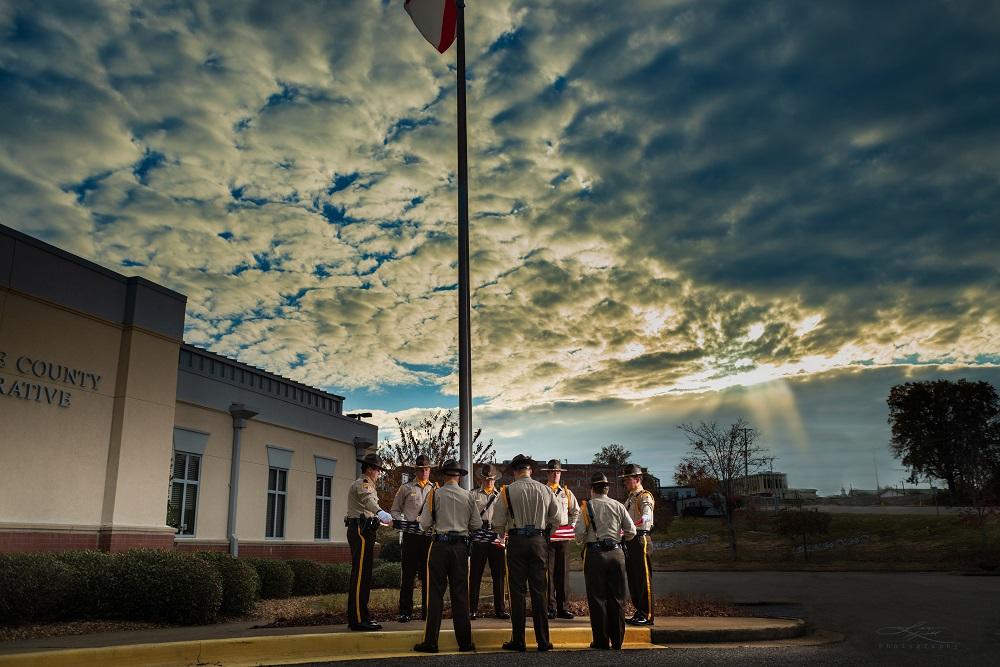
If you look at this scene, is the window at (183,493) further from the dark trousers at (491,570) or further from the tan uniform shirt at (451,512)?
the tan uniform shirt at (451,512)

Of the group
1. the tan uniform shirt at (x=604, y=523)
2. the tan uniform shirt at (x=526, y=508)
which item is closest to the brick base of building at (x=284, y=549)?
the tan uniform shirt at (x=526, y=508)

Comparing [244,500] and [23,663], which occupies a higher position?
[244,500]

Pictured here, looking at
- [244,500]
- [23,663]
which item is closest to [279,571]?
[244,500]

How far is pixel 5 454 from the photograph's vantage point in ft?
39.2

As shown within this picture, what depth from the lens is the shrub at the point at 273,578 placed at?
1516 centimetres

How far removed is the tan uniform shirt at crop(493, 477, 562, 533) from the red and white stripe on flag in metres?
8.66

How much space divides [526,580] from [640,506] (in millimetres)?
2573

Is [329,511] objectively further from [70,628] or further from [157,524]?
[70,628]

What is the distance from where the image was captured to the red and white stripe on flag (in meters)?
13.7

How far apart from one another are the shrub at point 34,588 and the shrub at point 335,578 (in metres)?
7.03

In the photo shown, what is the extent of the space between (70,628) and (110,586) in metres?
0.97

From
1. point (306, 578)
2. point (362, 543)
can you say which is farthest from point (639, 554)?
point (306, 578)

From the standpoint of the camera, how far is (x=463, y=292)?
12258 millimetres

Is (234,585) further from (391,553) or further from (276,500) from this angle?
(391,553)
